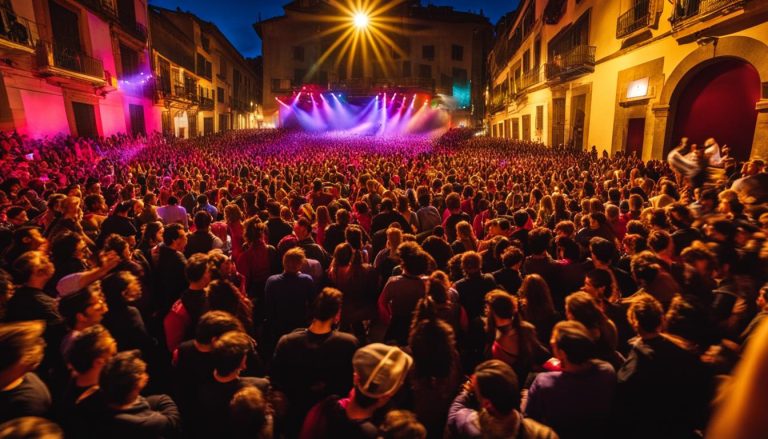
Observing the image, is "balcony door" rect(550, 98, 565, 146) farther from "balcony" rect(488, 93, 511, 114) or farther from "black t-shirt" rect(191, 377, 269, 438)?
"black t-shirt" rect(191, 377, 269, 438)

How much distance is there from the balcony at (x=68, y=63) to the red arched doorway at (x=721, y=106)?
23.1 m

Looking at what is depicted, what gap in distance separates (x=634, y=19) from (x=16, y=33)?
74.0 feet

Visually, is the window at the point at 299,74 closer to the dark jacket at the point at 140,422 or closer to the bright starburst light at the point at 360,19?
the bright starburst light at the point at 360,19

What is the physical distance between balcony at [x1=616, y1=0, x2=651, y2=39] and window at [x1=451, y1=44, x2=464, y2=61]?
34.3 metres

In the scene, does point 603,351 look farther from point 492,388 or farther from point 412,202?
point 412,202

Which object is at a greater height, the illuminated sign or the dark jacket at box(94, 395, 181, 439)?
the illuminated sign

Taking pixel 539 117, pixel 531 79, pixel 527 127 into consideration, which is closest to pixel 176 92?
pixel 531 79

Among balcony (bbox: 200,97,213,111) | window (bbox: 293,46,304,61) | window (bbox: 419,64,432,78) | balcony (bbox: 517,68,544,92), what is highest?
window (bbox: 293,46,304,61)

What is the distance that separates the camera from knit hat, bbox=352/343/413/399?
6.63ft

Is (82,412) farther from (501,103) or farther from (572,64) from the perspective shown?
(501,103)

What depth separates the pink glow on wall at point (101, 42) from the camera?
790 inches

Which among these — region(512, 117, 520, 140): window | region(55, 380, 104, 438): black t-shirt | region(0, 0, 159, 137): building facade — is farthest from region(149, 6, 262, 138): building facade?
region(55, 380, 104, 438): black t-shirt

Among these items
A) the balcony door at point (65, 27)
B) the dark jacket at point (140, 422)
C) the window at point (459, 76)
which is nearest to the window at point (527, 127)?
the window at point (459, 76)

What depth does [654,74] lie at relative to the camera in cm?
1485
